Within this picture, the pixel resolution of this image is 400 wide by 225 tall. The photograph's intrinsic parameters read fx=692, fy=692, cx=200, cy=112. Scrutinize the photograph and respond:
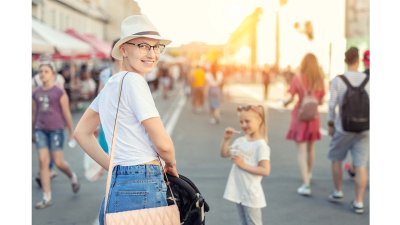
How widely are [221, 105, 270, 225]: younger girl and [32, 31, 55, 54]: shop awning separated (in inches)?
440

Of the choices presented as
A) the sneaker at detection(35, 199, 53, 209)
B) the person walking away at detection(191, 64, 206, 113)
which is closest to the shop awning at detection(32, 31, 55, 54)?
the person walking away at detection(191, 64, 206, 113)

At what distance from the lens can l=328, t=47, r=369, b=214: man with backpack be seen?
21.8 ft

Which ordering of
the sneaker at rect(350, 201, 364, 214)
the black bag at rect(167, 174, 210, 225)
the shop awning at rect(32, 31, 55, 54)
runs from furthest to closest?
the shop awning at rect(32, 31, 55, 54) < the sneaker at rect(350, 201, 364, 214) < the black bag at rect(167, 174, 210, 225)

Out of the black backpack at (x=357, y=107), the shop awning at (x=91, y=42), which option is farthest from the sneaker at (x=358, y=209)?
the shop awning at (x=91, y=42)

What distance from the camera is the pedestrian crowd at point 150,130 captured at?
311cm

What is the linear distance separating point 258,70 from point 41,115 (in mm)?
44910

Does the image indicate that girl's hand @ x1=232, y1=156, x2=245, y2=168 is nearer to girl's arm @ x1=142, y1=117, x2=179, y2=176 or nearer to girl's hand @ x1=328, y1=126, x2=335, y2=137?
girl's arm @ x1=142, y1=117, x2=179, y2=176

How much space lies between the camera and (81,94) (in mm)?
21328

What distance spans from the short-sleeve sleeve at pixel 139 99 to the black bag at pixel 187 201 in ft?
1.35

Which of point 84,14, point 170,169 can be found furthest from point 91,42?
point 170,169

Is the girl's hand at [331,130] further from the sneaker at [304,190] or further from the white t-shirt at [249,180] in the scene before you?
the white t-shirt at [249,180]

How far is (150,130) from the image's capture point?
3.04 m
